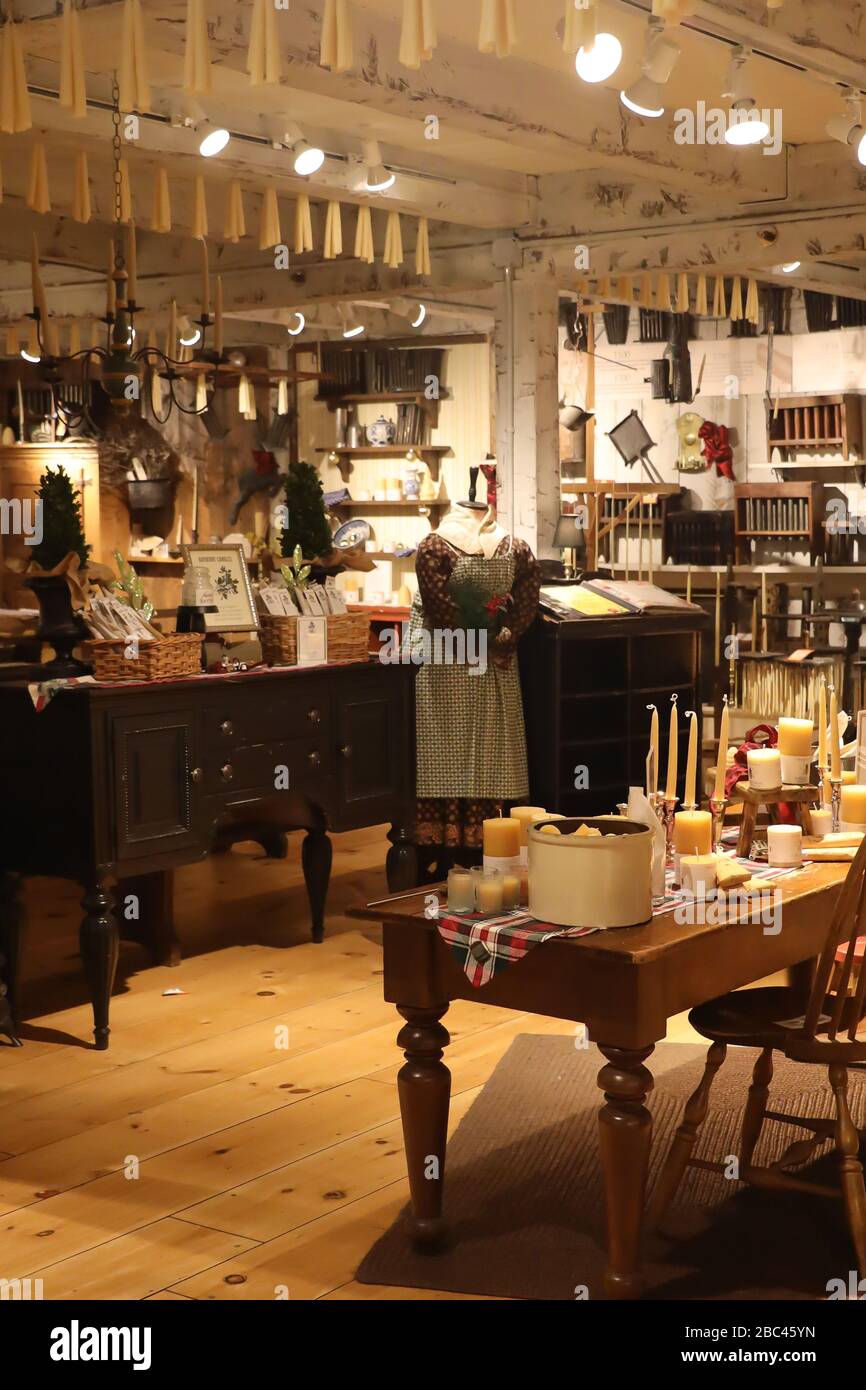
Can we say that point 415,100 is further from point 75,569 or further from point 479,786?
point 479,786

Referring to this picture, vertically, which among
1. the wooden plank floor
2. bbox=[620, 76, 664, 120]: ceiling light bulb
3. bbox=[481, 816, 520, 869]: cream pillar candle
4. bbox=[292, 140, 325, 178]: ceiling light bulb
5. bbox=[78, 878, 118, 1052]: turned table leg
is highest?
bbox=[292, 140, 325, 178]: ceiling light bulb

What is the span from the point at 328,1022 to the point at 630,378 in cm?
849

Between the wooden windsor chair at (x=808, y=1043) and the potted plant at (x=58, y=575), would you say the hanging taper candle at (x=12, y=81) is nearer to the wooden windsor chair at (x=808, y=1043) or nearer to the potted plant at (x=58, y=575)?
the potted plant at (x=58, y=575)

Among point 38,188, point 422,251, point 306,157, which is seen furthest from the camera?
point 422,251

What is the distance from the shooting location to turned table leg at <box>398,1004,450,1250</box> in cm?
344

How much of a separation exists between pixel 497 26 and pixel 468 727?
10.9 feet

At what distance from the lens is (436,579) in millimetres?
6539

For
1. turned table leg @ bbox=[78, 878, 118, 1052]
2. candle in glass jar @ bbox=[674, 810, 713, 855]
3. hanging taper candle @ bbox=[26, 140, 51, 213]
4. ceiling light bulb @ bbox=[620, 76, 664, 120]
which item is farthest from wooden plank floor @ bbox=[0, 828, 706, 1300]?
ceiling light bulb @ bbox=[620, 76, 664, 120]

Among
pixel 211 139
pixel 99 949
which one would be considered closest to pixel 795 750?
pixel 99 949

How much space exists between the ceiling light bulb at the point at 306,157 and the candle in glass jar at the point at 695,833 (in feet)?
11.9

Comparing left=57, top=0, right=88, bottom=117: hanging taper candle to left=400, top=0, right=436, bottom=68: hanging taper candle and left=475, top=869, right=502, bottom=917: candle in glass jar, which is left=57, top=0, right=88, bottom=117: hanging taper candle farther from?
left=475, top=869, right=502, bottom=917: candle in glass jar

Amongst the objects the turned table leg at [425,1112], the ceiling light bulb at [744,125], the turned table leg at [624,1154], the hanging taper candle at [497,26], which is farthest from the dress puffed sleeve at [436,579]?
the turned table leg at [624,1154]

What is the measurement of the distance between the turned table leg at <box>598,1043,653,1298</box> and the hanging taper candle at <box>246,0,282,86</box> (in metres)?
2.48

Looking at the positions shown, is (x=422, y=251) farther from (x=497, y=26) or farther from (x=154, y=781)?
(x=497, y=26)
